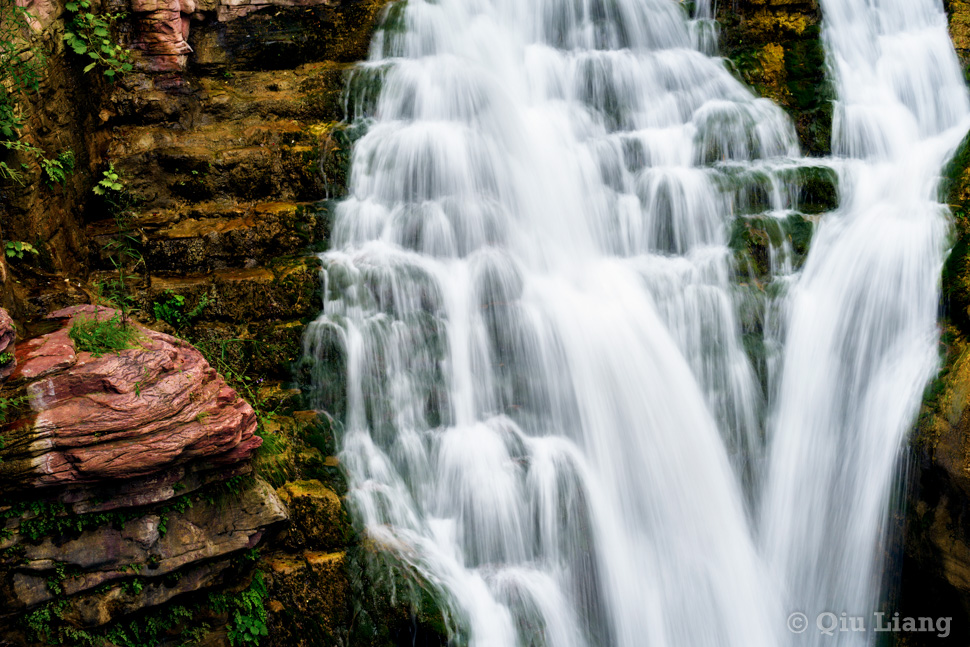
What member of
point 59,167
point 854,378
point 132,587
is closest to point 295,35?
point 59,167

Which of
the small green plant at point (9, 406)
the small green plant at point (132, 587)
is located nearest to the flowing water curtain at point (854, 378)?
the small green plant at point (132, 587)

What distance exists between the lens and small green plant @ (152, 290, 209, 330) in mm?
5824

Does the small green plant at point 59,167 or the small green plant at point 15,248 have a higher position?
the small green plant at point 59,167

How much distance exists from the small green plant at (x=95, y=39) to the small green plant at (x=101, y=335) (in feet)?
8.91

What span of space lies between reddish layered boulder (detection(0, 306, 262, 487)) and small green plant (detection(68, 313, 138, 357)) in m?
0.05

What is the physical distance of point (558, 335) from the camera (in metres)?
6.16

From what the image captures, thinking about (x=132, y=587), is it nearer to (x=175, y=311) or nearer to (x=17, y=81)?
(x=175, y=311)

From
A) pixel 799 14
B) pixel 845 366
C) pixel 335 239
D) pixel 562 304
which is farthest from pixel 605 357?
pixel 799 14

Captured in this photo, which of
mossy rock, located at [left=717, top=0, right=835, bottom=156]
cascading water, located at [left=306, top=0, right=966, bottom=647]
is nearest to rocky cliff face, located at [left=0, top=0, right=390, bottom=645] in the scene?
cascading water, located at [left=306, top=0, right=966, bottom=647]

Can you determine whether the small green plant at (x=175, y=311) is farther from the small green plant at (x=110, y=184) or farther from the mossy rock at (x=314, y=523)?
the mossy rock at (x=314, y=523)

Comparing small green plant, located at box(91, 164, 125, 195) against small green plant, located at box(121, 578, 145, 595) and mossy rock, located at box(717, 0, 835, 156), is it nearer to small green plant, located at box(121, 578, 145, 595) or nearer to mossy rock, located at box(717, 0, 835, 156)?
small green plant, located at box(121, 578, 145, 595)

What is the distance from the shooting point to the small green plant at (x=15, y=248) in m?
5.36

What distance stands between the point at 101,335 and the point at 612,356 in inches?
147

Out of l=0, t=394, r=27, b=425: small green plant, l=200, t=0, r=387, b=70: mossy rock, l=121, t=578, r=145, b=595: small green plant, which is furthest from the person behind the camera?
l=200, t=0, r=387, b=70: mossy rock
